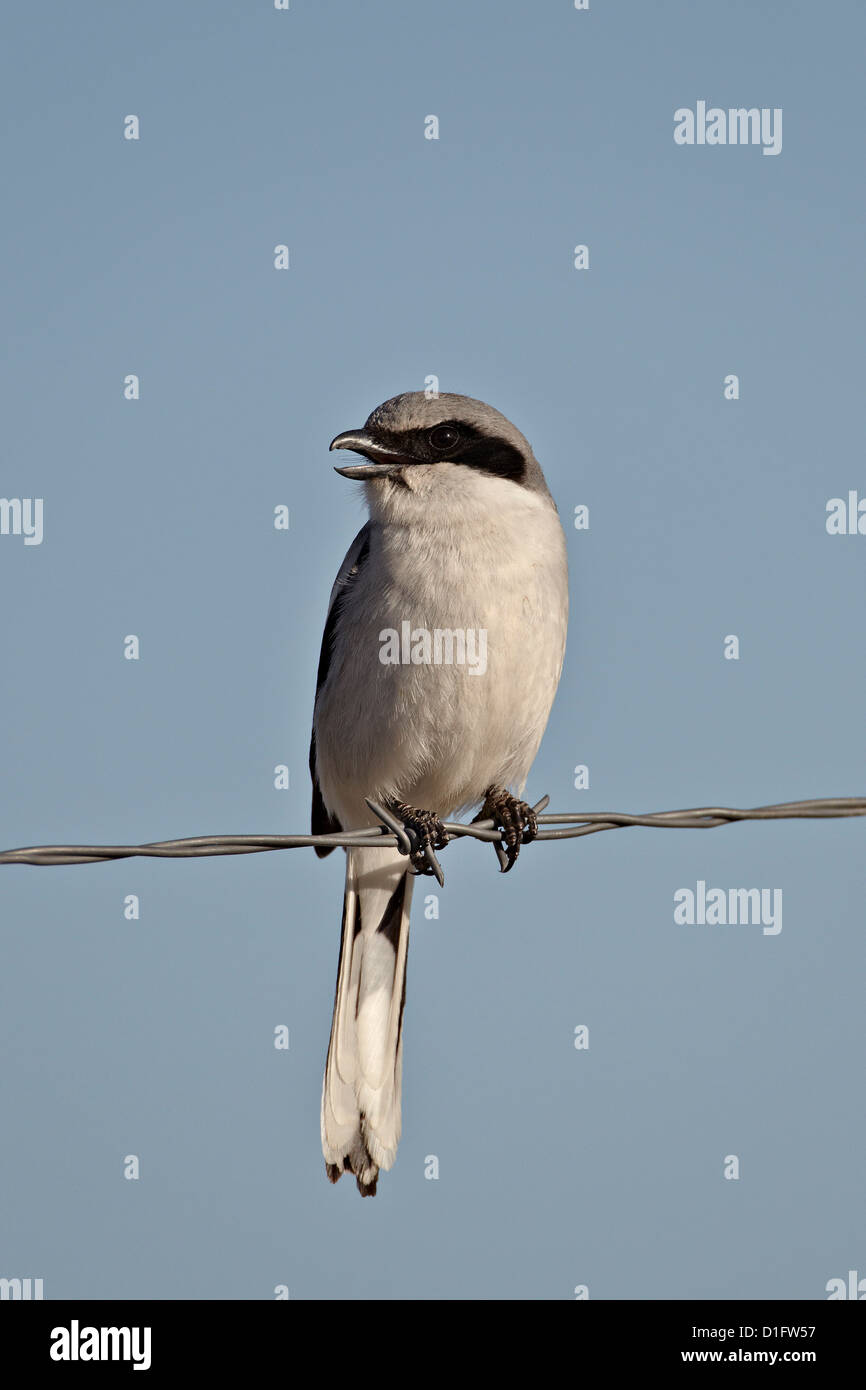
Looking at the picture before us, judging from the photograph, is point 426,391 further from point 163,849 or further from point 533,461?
point 163,849

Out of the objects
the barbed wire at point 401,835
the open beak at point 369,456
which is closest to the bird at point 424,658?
the open beak at point 369,456

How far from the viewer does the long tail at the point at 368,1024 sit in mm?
5125

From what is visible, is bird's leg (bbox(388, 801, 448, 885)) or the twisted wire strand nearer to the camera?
Answer: the twisted wire strand

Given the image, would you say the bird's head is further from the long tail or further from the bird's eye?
the long tail

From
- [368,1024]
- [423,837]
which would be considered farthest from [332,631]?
[368,1024]

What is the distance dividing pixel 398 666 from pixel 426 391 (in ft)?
3.55

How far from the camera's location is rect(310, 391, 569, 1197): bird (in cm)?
470

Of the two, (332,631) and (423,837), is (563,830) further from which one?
(332,631)

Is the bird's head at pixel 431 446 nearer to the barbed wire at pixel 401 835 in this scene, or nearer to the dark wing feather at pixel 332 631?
the dark wing feather at pixel 332 631

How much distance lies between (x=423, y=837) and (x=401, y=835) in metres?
0.72

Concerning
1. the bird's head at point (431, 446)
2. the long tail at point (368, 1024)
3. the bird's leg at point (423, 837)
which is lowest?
the long tail at point (368, 1024)

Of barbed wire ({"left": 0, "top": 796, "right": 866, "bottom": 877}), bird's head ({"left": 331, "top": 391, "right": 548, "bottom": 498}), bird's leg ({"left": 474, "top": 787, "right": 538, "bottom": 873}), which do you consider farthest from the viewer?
bird's head ({"left": 331, "top": 391, "right": 548, "bottom": 498})

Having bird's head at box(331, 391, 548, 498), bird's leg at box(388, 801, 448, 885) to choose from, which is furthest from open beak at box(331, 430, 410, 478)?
bird's leg at box(388, 801, 448, 885)

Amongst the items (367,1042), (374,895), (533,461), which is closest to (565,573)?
(533,461)
